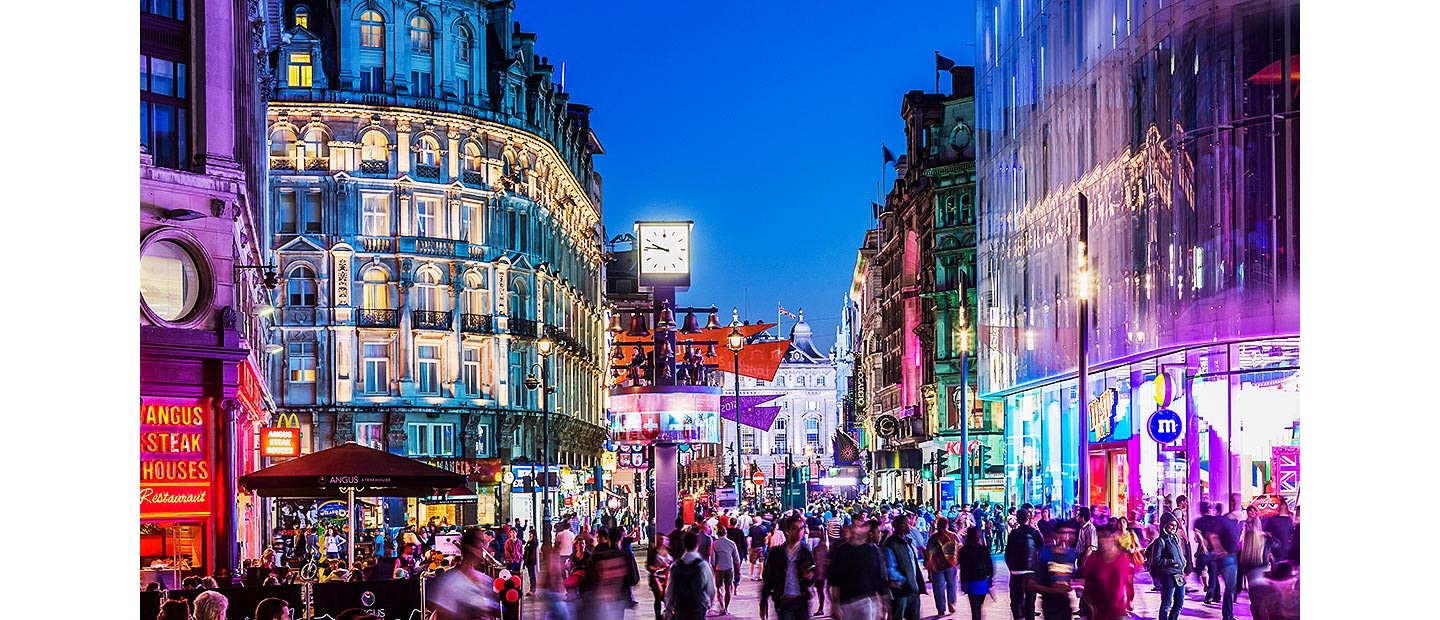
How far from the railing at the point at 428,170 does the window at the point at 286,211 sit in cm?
306

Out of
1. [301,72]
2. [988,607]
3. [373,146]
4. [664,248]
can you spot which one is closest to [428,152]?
[373,146]

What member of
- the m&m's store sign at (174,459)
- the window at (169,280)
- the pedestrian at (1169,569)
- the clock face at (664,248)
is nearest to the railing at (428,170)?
the clock face at (664,248)

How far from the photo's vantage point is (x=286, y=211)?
40750 millimetres

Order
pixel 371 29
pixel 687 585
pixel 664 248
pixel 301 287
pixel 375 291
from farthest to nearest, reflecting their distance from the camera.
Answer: pixel 375 291, pixel 301 287, pixel 371 29, pixel 664 248, pixel 687 585

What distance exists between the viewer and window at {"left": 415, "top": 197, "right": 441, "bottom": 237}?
137 ft

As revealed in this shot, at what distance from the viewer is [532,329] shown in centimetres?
4338

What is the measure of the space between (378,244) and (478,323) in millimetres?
3212

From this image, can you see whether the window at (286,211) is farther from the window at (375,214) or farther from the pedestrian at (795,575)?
the pedestrian at (795,575)

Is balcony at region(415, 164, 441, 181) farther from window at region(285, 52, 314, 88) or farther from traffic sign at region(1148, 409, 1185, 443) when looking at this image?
traffic sign at region(1148, 409, 1185, 443)

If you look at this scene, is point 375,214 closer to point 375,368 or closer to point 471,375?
point 375,368
